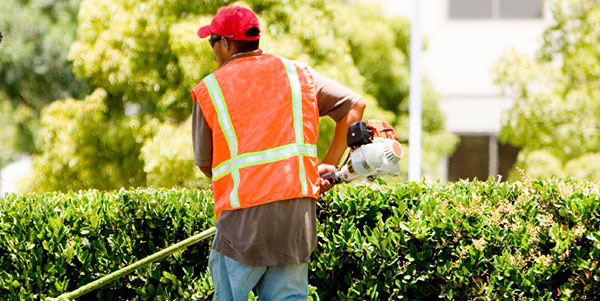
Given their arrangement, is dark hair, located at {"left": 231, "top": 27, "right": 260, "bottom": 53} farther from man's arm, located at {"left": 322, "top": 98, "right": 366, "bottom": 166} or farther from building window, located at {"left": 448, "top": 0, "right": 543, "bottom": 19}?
building window, located at {"left": 448, "top": 0, "right": 543, "bottom": 19}

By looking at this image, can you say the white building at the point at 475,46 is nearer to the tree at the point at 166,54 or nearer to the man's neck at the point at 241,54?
the tree at the point at 166,54

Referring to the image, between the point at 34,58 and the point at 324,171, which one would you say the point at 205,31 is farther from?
the point at 34,58

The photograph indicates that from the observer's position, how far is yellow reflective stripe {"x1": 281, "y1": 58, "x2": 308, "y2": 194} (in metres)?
3.11

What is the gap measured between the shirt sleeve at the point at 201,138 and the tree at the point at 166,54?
5710 millimetres

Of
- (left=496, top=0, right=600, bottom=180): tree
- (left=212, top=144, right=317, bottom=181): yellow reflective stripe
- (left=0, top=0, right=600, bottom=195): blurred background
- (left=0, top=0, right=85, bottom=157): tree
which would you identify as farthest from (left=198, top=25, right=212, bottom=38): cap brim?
(left=0, top=0, right=85, bottom=157): tree

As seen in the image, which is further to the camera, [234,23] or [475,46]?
[475,46]

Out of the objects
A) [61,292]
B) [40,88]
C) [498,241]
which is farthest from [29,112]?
[498,241]

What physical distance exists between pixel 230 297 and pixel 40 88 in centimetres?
1489

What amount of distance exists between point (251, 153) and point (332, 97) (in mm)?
472

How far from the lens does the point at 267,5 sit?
9.74m

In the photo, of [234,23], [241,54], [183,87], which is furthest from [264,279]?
[183,87]

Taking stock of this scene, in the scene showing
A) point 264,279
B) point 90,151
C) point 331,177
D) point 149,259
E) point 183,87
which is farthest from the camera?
point 90,151

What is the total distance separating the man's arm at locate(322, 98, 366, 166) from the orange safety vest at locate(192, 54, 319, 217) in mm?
214

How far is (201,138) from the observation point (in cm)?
322
